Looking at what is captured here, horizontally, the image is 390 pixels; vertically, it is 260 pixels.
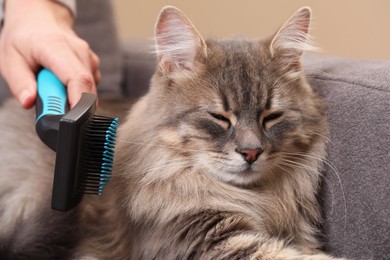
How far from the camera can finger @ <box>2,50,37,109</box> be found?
1.32m

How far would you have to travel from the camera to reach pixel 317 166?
1286 millimetres

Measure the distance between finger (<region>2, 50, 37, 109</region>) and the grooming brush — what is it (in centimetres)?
4

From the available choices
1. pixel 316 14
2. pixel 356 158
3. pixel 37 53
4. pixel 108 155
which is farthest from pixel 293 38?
pixel 316 14

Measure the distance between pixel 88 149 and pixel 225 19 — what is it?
1793 millimetres

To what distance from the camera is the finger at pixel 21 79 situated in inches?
52.1

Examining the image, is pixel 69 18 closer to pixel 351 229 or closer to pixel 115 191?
pixel 115 191

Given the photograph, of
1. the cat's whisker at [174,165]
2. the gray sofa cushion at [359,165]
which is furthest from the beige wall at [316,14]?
the cat's whisker at [174,165]

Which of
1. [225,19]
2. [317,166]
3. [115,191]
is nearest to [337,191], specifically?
[317,166]

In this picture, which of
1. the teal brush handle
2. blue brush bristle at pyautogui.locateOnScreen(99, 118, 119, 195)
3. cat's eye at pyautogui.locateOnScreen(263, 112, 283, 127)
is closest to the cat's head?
cat's eye at pyautogui.locateOnScreen(263, 112, 283, 127)

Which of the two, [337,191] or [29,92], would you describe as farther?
[29,92]

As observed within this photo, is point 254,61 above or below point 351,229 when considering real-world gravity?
above

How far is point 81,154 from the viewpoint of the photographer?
1091 mm

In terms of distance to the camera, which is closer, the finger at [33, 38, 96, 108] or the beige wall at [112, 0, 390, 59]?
the finger at [33, 38, 96, 108]

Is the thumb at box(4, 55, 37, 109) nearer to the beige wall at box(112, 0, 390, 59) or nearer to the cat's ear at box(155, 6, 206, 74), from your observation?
the cat's ear at box(155, 6, 206, 74)
